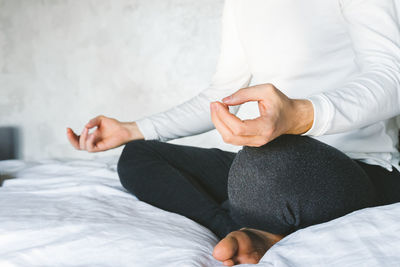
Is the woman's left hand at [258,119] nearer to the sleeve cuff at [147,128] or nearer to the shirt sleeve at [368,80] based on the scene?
the shirt sleeve at [368,80]

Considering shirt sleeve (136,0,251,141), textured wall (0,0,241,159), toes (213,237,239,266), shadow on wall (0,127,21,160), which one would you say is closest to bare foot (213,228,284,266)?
toes (213,237,239,266)

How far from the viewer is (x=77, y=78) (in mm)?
2492

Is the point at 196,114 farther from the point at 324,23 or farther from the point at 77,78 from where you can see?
the point at 77,78

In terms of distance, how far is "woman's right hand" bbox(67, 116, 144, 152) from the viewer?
1.11 m

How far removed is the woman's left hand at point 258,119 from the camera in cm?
54

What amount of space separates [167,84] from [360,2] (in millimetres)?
1554

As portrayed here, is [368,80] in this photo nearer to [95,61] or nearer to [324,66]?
[324,66]

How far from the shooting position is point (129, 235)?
660 mm

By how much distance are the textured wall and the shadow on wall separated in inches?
1.6

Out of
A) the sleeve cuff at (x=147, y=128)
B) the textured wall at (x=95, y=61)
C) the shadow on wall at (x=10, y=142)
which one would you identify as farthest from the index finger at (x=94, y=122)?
the shadow on wall at (x=10, y=142)

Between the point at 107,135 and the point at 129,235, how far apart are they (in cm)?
53

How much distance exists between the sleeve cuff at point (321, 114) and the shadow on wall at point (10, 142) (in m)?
2.47

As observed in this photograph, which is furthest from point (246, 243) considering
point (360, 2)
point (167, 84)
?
point (167, 84)

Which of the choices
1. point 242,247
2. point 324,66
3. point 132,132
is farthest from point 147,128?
point 242,247
